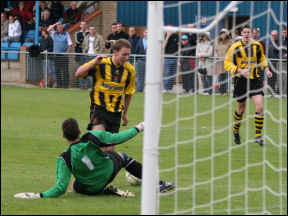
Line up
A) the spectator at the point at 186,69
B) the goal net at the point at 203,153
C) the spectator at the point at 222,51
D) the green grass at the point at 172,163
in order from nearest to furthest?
the goal net at the point at 203,153 → the green grass at the point at 172,163 → the spectator at the point at 186,69 → the spectator at the point at 222,51

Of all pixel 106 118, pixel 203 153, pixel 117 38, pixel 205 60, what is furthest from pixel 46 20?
pixel 106 118

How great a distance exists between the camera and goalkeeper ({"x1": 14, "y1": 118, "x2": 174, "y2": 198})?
729 centimetres

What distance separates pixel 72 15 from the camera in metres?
25.0

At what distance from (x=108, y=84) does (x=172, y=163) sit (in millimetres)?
1561

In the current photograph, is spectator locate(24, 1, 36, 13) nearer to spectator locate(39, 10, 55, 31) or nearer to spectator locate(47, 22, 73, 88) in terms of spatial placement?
spectator locate(39, 10, 55, 31)

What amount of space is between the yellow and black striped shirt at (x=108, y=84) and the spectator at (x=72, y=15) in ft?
52.4

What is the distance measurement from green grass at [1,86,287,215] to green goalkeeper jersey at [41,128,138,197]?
0.14 meters

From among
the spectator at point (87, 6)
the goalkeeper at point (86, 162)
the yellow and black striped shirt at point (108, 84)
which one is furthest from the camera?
the spectator at point (87, 6)

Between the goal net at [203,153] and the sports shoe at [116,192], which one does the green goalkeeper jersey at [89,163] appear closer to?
the sports shoe at [116,192]

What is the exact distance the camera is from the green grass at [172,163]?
7.08 m

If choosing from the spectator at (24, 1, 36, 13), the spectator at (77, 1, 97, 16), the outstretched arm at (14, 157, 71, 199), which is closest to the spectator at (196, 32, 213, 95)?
the spectator at (77, 1, 97, 16)

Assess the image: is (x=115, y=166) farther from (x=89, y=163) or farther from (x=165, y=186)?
(x=165, y=186)

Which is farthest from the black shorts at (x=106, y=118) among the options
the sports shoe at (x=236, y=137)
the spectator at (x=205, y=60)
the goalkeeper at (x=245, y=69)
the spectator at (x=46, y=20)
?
the spectator at (x=46, y=20)

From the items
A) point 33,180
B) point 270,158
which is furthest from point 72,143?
point 270,158
